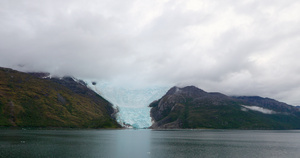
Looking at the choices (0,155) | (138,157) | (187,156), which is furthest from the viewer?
(187,156)

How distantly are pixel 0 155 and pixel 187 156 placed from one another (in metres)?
55.2

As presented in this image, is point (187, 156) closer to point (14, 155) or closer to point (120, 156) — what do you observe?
point (120, 156)

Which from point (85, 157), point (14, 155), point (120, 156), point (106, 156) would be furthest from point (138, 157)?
point (14, 155)

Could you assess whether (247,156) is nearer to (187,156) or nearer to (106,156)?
(187,156)

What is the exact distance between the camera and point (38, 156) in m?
62.8

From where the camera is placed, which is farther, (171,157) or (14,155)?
(171,157)

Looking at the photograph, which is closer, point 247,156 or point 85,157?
point 85,157

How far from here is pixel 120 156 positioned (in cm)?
6838

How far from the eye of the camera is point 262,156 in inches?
2908

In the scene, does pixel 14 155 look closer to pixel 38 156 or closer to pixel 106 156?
pixel 38 156

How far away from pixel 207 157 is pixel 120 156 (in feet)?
90.7

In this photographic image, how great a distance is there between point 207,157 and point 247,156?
46.6 ft

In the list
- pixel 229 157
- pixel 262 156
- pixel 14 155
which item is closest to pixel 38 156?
pixel 14 155

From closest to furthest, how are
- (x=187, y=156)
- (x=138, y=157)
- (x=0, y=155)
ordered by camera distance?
(x=0, y=155), (x=138, y=157), (x=187, y=156)
